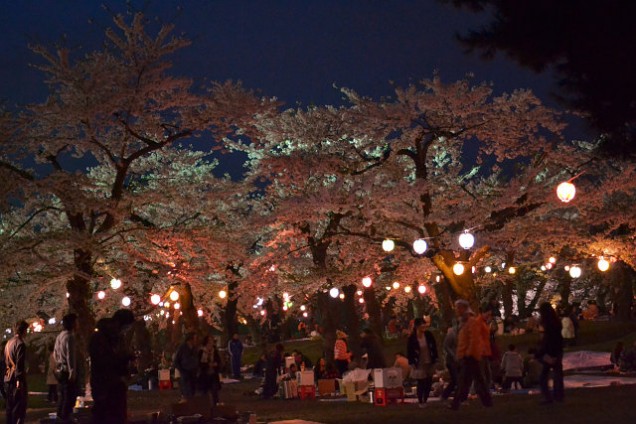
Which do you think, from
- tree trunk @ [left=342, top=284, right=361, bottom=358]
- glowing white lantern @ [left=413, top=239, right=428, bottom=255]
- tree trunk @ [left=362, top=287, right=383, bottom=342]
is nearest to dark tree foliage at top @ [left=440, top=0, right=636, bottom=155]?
glowing white lantern @ [left=413, top=239, right=428, bottom=255]

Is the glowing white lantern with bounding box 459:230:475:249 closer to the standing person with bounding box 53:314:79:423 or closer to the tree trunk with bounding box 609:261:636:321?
the standing person with bounding box 53:314:79:423

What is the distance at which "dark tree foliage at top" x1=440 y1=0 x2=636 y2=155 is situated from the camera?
11.1 m

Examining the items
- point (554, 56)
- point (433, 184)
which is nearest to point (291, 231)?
point (433, 184)

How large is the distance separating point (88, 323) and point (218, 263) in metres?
5.13

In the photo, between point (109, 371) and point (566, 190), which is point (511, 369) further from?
point (109, 371)

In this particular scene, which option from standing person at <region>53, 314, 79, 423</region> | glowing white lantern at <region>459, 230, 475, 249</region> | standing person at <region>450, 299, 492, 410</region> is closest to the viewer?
standing person at <region>450, 299, 492, 410</region>

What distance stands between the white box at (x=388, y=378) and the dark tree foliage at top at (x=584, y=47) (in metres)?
7.90

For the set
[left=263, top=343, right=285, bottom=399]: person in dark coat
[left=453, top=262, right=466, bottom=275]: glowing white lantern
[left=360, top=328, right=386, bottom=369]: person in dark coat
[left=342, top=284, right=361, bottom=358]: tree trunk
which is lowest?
[left=263, top=343, right=285, bottom=399]: person in dark coat

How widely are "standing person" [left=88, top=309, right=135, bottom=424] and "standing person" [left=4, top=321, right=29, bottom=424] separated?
411cm

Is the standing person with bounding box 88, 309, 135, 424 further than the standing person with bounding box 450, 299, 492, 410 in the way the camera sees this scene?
No

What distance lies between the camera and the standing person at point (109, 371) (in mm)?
9336

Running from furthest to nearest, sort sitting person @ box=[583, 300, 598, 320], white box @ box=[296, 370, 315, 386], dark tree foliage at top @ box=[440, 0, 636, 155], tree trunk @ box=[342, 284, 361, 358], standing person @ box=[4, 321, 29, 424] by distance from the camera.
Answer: sitting person @ box=[583, 300, 598, 320] < tree trunk @ box=[342, 284, 361, 358] < white box @ box=[296, 370, 315, 386] < standing person @ box=[4, 321, 29, 424] < dark tree foliage at top @ box=[440, 0, 636, 155]

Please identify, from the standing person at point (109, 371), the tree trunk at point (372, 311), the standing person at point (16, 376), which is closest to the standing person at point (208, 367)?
the standing person at point (16, 376)

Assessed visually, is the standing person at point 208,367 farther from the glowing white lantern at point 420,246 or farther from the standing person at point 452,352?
the glowing white lantern at point 420,246
